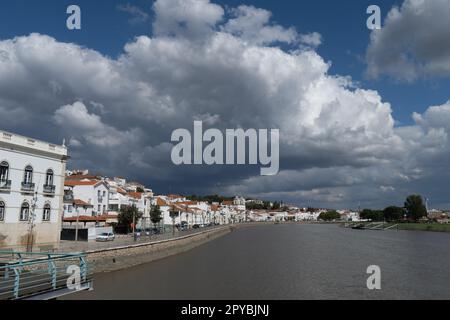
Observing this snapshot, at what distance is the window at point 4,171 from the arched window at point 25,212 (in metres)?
3.23

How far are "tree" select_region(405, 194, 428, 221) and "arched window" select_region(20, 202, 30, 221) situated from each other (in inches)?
7390

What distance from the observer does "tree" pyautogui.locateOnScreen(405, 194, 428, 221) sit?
627 ft

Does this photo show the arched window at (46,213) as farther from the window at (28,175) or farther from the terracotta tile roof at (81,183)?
the terracotta tile roof at (81,183)

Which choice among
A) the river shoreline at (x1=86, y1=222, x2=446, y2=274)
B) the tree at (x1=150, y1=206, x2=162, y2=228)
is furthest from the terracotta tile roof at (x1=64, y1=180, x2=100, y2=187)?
the river shoreline at (x1=86, y1=222, x2=446, y2=274)

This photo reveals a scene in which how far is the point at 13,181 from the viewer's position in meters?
37.0

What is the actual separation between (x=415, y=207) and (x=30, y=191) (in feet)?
619

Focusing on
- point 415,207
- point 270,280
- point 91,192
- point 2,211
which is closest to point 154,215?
point 91,192

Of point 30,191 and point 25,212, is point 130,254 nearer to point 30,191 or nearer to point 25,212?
point 25,212

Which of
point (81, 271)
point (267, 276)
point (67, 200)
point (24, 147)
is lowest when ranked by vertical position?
point (267, 276)

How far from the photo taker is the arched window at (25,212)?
38.0 meters

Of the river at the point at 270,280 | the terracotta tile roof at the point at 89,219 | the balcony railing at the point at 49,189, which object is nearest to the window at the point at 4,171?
the balcony railing at the point at 49,189
